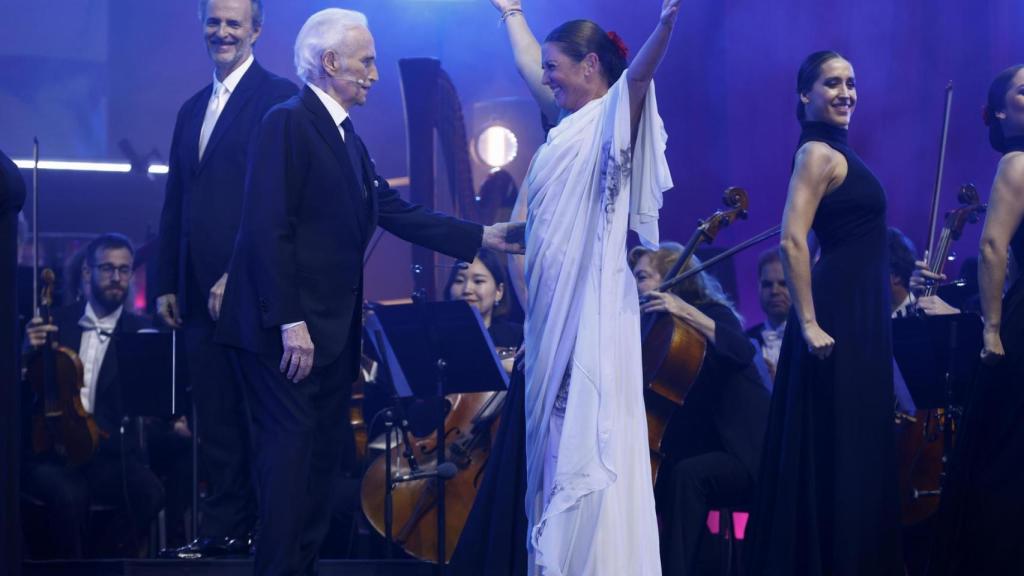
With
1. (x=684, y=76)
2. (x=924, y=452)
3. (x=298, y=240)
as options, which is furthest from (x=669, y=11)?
(x=684, y=76)

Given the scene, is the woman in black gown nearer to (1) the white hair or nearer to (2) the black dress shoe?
(1) the white hair

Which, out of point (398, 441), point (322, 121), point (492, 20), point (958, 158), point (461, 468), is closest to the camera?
point (322, 121)

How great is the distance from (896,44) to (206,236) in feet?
13.9

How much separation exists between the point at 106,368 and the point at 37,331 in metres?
0.65

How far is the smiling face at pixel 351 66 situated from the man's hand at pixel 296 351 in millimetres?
696

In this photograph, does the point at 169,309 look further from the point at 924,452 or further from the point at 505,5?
the point at 924,452

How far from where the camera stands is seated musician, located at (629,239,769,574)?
4.14 metres

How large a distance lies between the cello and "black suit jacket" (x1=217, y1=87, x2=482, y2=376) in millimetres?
2397

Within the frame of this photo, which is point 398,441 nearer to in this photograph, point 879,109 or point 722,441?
point 722,441

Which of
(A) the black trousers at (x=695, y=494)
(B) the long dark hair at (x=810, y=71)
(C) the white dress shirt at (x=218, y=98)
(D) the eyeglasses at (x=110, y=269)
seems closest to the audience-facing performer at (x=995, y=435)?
(B) the long dark hair at (x=810, y=71)

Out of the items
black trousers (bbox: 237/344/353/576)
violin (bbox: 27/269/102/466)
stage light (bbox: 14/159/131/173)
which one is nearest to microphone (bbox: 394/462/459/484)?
black trousers (bbox: 237/344/353/576)

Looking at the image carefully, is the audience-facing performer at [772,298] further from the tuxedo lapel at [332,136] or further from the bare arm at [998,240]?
the tuxedo lapel at [332,136]

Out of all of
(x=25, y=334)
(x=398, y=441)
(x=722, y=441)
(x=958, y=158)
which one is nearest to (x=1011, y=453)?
(x=722, y=441)

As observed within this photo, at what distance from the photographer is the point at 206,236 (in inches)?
146
